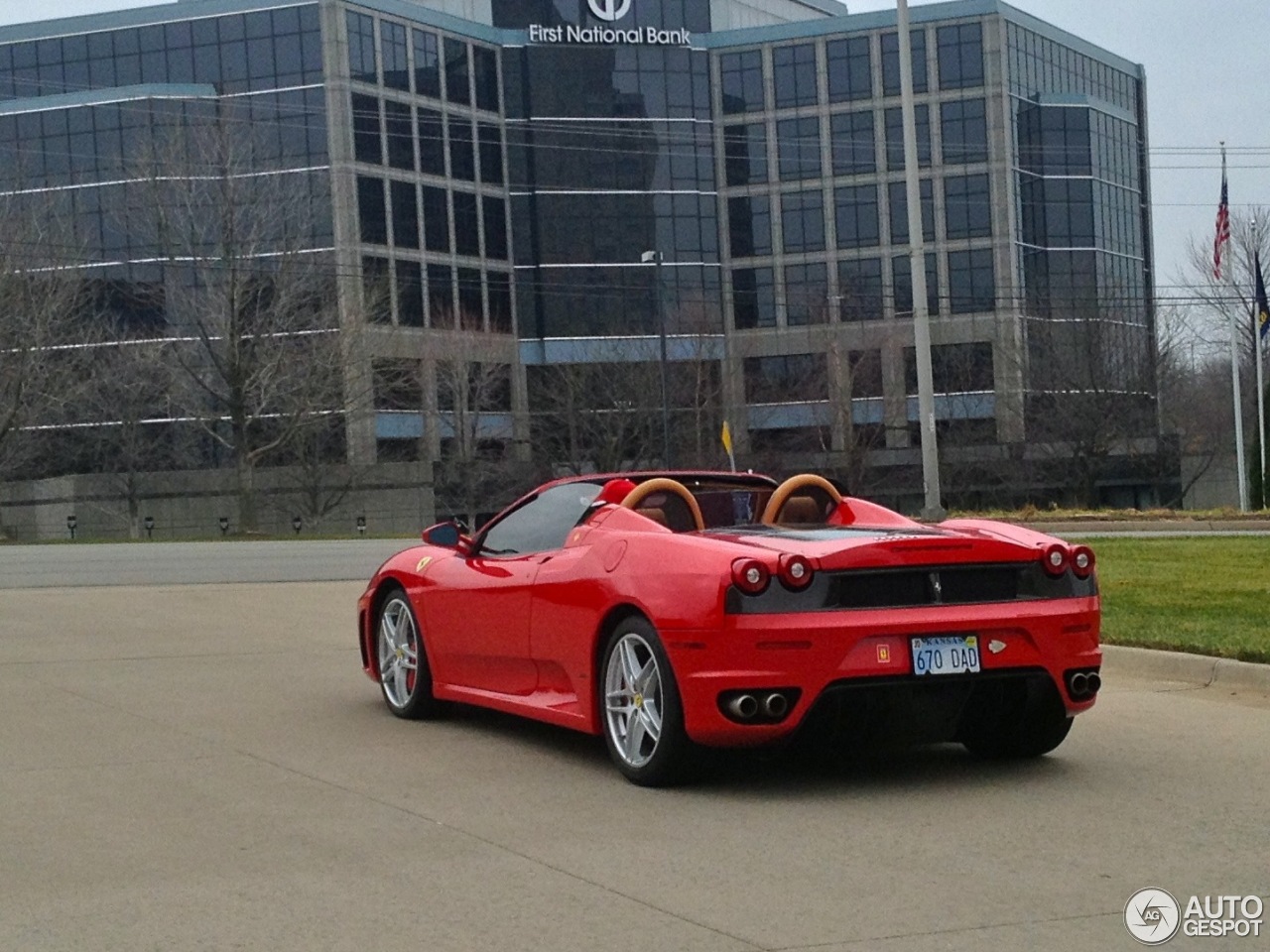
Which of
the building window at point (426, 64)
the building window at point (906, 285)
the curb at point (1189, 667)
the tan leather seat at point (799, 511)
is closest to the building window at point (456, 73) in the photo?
the building window at point (426, 64)

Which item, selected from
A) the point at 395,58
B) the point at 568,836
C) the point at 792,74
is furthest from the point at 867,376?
the point at 568,836

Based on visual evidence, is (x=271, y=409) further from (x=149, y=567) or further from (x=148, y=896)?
(x=148, y=896)

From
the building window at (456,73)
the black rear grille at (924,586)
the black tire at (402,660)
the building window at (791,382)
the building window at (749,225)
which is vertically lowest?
the black tire at (402,660)

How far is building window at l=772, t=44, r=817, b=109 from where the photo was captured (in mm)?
84375

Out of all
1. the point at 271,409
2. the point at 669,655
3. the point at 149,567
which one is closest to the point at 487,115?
the point at 271,409

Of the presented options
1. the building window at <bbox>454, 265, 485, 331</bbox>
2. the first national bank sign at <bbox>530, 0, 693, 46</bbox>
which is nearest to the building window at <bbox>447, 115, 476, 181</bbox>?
the building window at <bbox>454, 265, 485, 331</bbox>

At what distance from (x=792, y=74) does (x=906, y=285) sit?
12082 mm

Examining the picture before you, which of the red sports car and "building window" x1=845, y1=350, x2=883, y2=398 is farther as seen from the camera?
"building window" x1=845, y1=350, x2=883, y2=398

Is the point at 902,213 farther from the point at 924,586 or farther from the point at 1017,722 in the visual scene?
the point at 924,586

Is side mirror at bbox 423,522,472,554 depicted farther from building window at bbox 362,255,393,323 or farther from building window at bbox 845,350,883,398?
building window at bbox 845,350,883,398

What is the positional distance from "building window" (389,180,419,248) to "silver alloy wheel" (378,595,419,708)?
65.8 m

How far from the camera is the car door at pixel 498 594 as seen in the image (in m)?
8.75

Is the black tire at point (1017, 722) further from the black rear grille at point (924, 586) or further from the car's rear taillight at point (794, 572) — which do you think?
the car's rear taillight at point (794, 572)

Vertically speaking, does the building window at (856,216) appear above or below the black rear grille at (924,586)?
above
